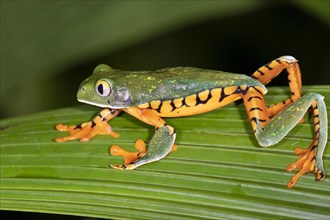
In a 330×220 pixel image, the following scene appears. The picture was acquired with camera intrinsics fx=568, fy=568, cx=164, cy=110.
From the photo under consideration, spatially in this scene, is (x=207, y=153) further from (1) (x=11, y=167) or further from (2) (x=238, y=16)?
(2) (x=238, y=16)

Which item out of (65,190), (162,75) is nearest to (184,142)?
(162,75)

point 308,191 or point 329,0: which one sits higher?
point 329,0

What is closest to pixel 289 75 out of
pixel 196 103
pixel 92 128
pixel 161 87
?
pixel 196 103

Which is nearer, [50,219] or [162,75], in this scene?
[162,75]

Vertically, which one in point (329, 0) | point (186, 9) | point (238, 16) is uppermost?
point (238, 16)

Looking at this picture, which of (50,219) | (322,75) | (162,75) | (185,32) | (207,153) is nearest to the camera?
(207,153)

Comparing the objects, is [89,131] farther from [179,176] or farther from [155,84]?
[179,176]

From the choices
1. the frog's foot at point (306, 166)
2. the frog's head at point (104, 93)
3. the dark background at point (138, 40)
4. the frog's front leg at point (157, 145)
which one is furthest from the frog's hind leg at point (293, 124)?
the dark background at point (138, 40)

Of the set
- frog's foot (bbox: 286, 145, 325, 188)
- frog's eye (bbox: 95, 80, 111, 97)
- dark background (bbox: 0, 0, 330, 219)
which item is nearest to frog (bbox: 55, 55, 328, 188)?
frog's eye (bbox: 95, 80, 111, 97)

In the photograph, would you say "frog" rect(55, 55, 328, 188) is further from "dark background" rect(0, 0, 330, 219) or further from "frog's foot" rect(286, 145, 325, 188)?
"dark background" rect(0, 0, 330, 219)
